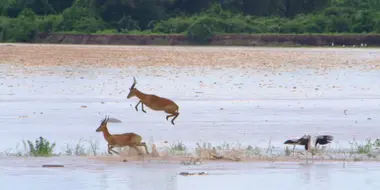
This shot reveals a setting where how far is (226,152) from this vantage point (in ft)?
38.3

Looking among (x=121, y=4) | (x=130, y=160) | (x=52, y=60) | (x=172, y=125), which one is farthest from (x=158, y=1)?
(x=130, y=160)

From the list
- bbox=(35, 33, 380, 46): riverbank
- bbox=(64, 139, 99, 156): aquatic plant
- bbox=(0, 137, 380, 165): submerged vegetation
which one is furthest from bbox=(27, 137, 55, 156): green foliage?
bbox=(35, 33, 380, 46): riverbank

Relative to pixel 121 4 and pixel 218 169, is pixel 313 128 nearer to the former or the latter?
pixel 218 169

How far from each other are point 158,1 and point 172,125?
53.5 metres

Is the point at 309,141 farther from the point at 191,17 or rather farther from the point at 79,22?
the point at 191,17

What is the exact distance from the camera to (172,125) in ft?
52.0

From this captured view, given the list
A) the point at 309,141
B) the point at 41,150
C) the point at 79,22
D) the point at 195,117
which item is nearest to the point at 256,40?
the point at 79,22

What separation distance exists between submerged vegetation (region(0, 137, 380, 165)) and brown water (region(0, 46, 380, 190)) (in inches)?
12.3

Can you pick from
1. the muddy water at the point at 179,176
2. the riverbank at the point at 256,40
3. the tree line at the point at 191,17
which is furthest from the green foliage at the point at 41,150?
the tree line at the point at 191,17

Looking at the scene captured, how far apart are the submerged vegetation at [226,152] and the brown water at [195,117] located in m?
0.31

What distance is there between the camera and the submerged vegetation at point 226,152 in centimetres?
1144

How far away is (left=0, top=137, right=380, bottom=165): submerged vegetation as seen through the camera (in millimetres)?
11438

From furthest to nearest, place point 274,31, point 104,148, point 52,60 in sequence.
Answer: point 274,31, point 52,60, point 104,148

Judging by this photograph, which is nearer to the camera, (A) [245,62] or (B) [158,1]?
(A) [245,62]
